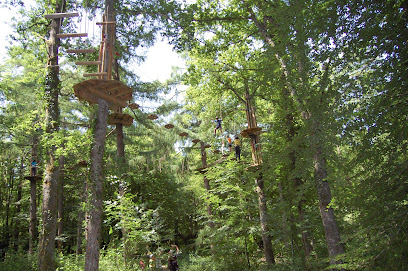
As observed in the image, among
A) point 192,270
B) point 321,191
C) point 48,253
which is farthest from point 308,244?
point 48,253

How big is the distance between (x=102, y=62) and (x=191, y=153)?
1220 cm

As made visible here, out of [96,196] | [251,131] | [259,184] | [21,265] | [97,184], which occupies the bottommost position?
[21,265]

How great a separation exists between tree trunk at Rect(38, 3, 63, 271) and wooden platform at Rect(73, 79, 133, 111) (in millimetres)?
1557

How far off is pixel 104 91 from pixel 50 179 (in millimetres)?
2952

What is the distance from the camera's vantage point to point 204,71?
13.5 metres

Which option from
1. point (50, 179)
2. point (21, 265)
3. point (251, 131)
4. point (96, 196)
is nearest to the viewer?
point (96, 196)

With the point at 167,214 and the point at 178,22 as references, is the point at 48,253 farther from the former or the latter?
the point at 167,214

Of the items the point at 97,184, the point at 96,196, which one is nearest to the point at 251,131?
the point at 97,184

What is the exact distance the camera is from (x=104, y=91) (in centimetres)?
773

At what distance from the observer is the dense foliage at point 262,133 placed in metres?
3.54

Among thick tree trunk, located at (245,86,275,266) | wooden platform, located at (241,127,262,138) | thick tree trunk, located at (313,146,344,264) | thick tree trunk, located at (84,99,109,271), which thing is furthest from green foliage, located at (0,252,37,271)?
thick tree trunk, located at (313,146,344,264)

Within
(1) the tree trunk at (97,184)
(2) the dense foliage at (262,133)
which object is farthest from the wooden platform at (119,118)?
(1) the tree trunk at (97,184)

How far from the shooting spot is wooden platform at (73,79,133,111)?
7242 millimetres

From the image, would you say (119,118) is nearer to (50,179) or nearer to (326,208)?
(50,179)
